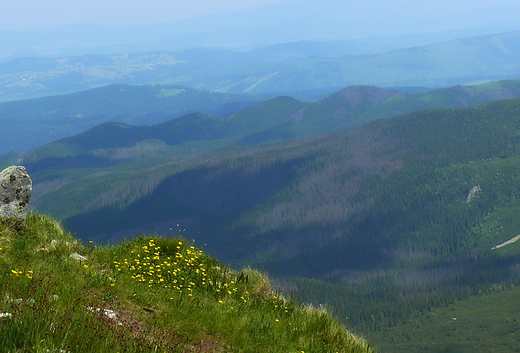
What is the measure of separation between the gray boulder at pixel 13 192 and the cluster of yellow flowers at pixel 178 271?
15.2ft

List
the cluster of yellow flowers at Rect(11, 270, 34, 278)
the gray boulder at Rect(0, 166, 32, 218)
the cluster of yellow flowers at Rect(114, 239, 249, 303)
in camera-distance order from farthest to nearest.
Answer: the gray boulder at Rect(0, 166, 32, 218) < the cluster of yellow flowers at Rect(114, 239, 249, 303) < the cluster of yellow flowers at Rect(11, 270, 34, 278)

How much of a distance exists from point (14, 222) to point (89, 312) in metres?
8.03

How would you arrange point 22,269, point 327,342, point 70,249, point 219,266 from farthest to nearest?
point 219,266
point 70,249
point 327,342
point 22,269

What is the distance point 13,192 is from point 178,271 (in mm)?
7236

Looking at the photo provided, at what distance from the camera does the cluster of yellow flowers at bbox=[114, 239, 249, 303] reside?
1731 centimetres

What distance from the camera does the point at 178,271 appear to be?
721 inches

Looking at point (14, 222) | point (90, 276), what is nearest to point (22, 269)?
point (90, 276)

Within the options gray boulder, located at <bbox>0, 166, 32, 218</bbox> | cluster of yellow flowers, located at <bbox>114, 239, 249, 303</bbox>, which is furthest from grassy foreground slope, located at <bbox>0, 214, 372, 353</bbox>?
gray boulder, located at <bbox>0, 166, 32, 218</bbox>

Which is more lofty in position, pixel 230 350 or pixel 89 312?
pixel 89 312

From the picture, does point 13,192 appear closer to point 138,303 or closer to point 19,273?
point 19,273

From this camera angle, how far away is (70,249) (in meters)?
18.7

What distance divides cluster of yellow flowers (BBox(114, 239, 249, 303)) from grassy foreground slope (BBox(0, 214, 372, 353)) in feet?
0.11

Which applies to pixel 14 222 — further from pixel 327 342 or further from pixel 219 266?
pixel 327 342

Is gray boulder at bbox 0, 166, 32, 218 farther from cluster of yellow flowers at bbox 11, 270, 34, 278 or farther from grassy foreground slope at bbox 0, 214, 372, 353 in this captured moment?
cluster of yellow flowers at bbox 11, 270, 34, 278
